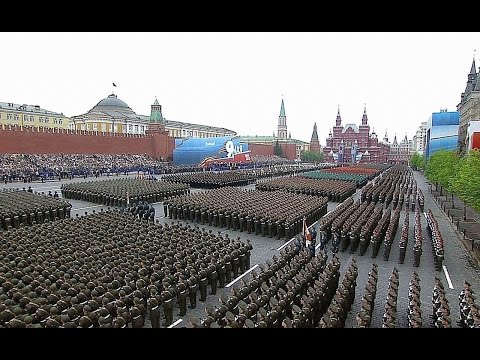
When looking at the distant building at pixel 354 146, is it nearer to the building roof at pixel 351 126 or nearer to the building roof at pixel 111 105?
the building roof at pixel 351 126

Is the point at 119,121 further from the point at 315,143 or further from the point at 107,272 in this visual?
the point at 107,272

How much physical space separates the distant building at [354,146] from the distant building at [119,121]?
30971 mm

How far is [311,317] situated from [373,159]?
7933 centimetres

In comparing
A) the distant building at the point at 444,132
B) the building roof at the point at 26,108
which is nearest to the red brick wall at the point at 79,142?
the building roof at the point at 26,108

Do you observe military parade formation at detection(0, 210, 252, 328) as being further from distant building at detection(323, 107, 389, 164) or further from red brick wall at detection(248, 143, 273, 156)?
distant building at detection(323, 107, 389, 164)

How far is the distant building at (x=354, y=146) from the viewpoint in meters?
78.4

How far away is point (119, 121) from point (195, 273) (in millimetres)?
61473

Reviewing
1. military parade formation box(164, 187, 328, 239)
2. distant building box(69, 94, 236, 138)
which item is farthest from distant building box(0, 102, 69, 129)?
military parade formation box(164, 187, 328, 239)

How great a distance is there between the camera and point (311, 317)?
6090 millimetres

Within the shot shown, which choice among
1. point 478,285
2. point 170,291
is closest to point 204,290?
point 170,291

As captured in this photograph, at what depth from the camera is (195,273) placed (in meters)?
7.77

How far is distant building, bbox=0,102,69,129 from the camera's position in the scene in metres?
57.8

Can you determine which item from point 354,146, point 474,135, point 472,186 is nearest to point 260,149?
point 354,146
